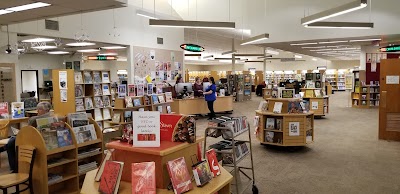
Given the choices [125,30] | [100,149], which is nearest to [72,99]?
[125,30]

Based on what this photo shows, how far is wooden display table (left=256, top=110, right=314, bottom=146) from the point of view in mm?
6906

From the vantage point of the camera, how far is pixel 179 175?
242 centimetres

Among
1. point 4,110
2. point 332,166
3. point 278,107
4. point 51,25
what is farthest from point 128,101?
point 332,166

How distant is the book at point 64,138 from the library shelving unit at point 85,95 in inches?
175

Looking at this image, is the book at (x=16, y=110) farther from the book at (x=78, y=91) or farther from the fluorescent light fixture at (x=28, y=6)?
the fluorescent light fixture at (x=28, y=6)

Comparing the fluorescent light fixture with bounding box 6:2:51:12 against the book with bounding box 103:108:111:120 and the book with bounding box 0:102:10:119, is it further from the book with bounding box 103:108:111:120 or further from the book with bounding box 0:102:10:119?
the book with bounding box 103:108:111:120

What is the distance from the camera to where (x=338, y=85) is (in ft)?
109

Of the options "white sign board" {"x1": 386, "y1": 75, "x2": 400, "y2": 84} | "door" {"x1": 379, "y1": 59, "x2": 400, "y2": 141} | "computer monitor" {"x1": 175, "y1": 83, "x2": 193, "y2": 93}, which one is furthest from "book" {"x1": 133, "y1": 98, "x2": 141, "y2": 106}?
"white sign board" {"x1": 386, "y1": 75, "x2": 400, "y2": 84}

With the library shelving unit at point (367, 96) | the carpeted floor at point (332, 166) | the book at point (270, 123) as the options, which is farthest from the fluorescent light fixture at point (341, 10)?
the library shelving unit at point (367, 96)

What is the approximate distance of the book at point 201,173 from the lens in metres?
2.51

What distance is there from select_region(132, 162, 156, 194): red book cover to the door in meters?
7.78

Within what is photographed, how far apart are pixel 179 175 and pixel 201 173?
0.70 feet

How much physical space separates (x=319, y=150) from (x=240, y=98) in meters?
13.5

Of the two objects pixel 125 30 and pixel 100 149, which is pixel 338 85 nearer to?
pixel 125 30
